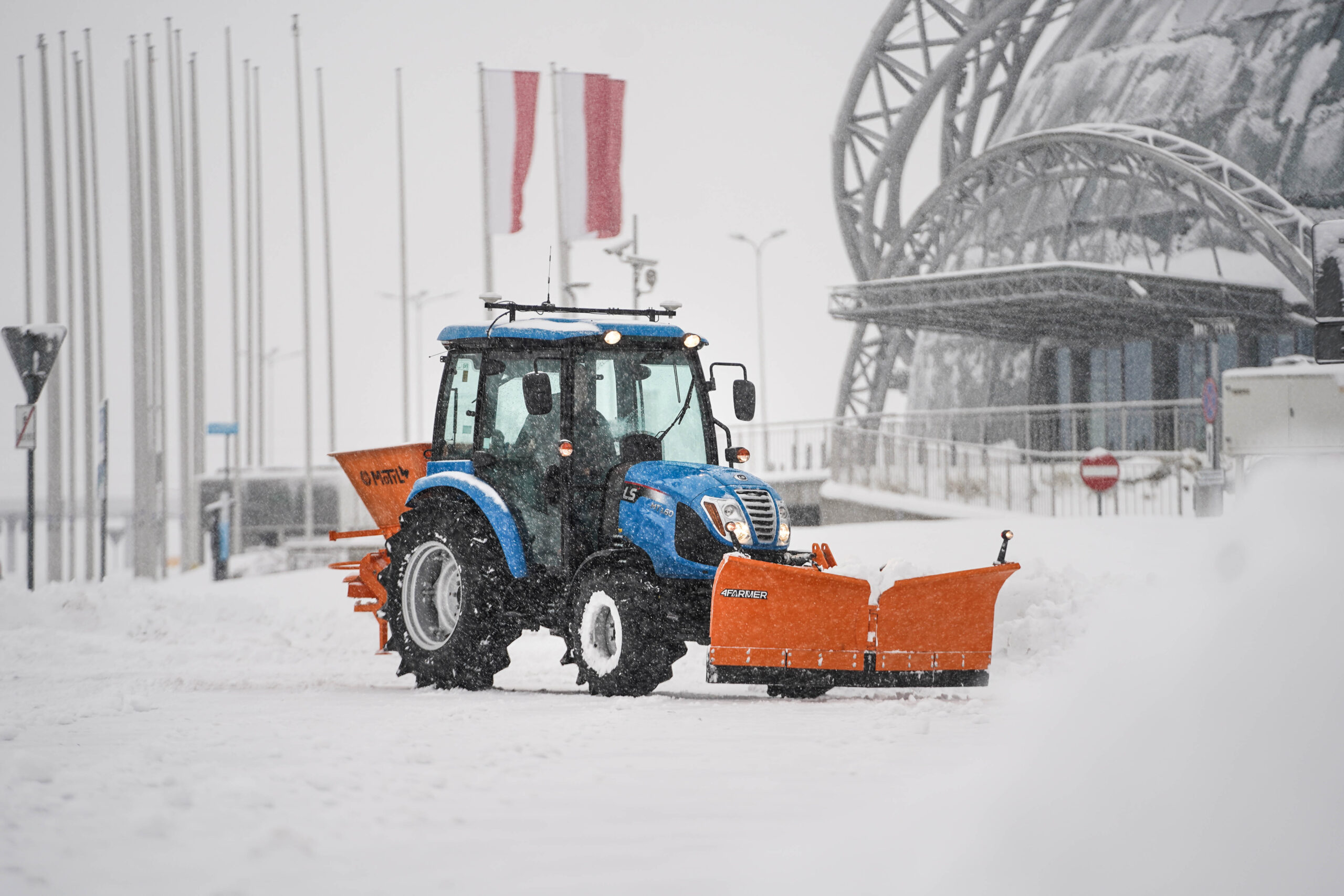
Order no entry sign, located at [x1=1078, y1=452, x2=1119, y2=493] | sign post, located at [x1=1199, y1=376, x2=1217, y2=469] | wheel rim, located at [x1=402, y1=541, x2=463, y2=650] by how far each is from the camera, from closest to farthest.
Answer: wheel rim, located at [x1=402, y1=541, x2=463, y2=650], no entry sign, located at [x1=1078, y1=452, x2=1119, y2=493], sign post, located at [x1=1199, y1=376, x2=1217, y2=469]

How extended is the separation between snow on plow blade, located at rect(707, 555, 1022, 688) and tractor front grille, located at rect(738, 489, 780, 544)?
0.51 m

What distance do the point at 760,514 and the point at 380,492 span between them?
338 cm

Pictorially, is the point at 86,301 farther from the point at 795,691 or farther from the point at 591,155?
the point at 795,691

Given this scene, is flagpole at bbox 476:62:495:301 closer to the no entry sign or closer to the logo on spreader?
the no entry sign

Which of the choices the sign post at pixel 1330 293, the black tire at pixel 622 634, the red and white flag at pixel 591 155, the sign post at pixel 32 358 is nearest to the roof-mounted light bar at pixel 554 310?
the black tire at pixel 622 634

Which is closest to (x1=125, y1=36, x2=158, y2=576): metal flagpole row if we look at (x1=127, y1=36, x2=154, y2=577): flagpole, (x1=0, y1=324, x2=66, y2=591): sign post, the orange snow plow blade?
(x1=127, y1=36, x2=154, y2=577): flagpole

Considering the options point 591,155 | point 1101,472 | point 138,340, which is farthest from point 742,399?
point 138,340

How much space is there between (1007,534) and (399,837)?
5.40 metres

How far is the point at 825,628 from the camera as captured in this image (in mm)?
9344

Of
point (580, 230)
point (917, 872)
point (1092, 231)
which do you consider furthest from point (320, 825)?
point (1092, 231)

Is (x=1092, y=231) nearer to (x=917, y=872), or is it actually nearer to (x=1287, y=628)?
(x=1287, y=628)

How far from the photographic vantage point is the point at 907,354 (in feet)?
188

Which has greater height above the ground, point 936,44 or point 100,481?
point 936,44

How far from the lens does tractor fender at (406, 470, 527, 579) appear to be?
1032 cm
